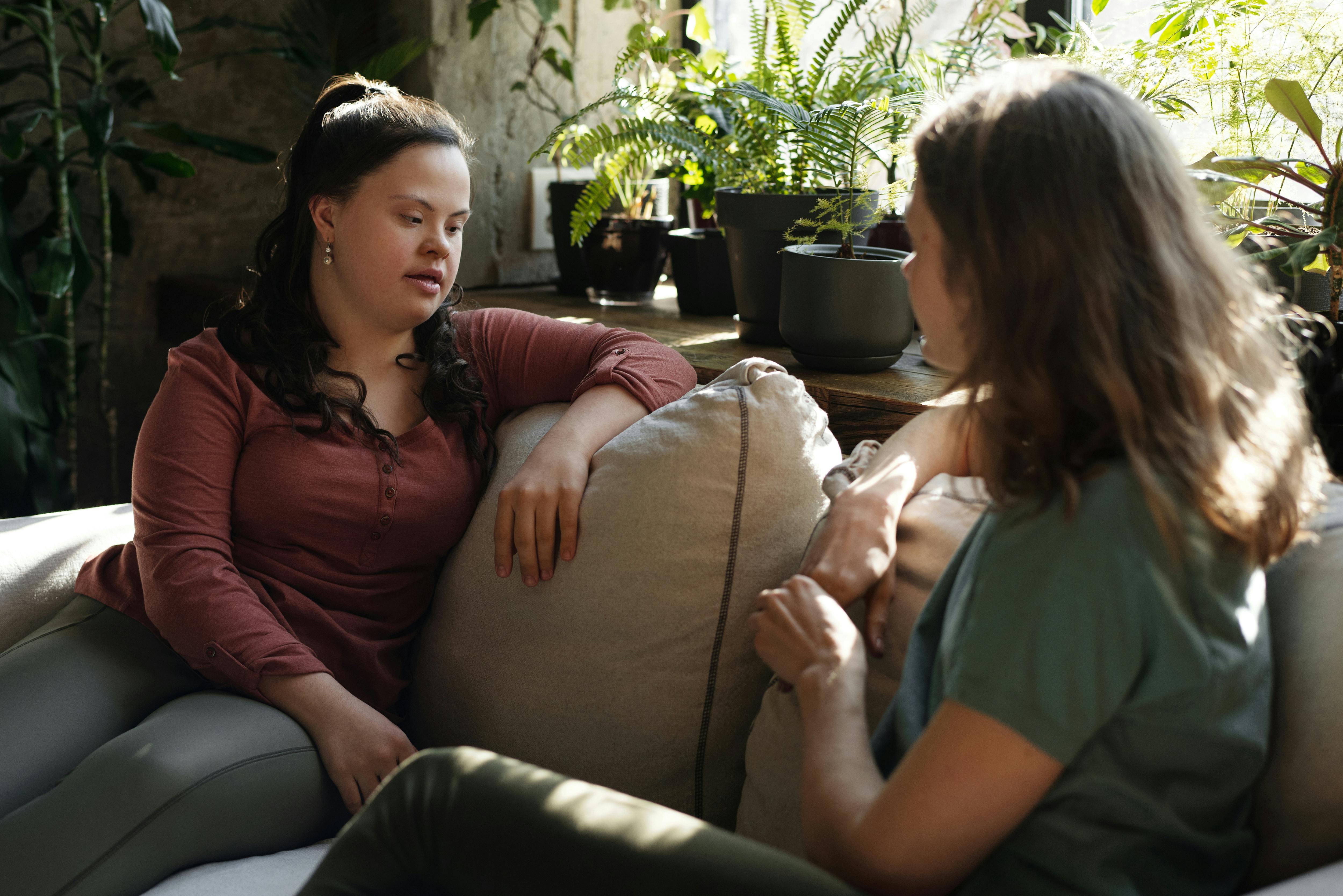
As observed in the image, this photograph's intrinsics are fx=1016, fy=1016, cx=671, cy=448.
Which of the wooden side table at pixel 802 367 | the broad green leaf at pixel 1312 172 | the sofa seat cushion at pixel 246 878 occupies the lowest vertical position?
the sofa seat cushion at pixel 246 878

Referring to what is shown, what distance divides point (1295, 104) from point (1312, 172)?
11cm

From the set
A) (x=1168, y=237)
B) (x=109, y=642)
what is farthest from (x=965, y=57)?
(x=109, y=642)

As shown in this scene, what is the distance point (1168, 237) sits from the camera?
0.64m

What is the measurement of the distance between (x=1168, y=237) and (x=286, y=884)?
941mm

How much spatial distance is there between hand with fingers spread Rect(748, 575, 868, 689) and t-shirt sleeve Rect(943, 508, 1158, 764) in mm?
192

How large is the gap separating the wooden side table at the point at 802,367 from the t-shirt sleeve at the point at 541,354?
0.09 m

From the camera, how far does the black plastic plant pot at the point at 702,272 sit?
1872mm

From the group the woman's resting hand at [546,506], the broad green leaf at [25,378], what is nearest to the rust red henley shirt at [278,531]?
the woman's resting hand at [546,506]

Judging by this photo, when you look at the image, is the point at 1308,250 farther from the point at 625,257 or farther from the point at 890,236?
the point at 625,257

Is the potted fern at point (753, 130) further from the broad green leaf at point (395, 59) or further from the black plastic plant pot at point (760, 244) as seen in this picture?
the broad green leaf at point (395, 59)

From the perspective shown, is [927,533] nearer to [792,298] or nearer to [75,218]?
[792,298]

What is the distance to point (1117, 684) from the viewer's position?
0.62m

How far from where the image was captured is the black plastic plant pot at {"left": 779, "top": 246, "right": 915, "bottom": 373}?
4.45 ft

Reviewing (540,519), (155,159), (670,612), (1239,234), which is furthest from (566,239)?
(1239,234)
